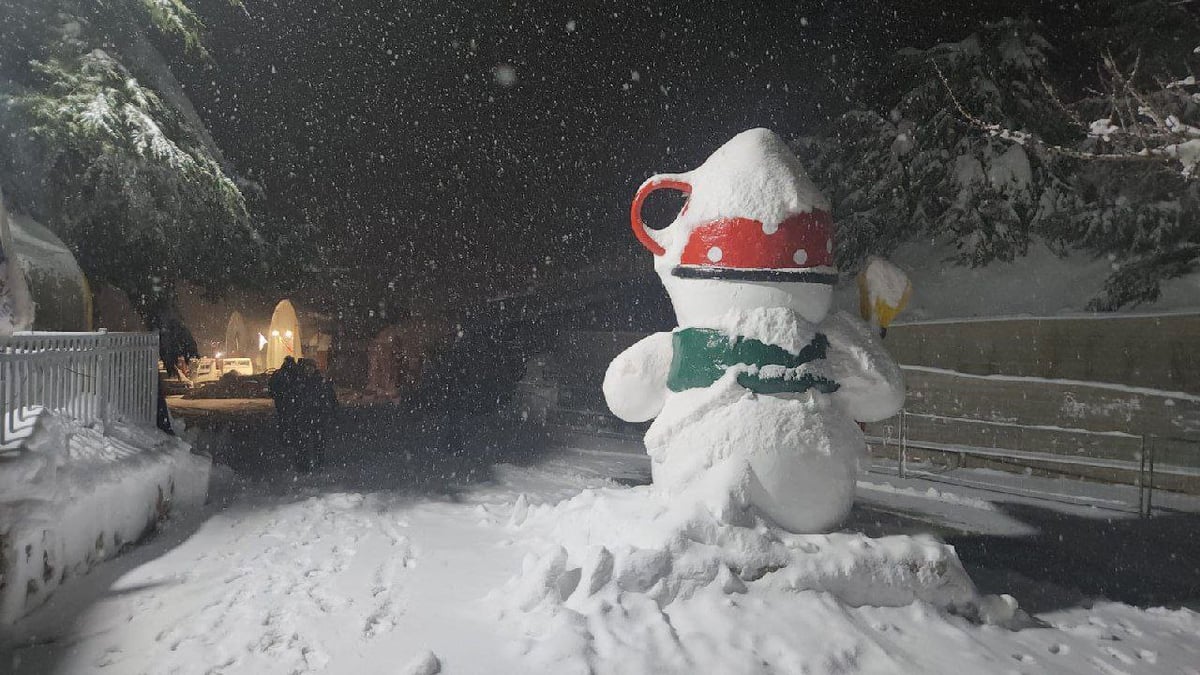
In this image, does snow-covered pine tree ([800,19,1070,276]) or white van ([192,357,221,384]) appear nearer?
snow-covered pine tree ([800,19,1070,276])

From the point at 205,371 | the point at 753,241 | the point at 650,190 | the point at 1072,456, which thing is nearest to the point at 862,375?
the point at 753,241

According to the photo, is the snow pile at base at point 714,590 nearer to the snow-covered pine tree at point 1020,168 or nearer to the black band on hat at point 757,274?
the black band on hat at point 757,274

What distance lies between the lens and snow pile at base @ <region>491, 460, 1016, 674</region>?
3795 millimetres

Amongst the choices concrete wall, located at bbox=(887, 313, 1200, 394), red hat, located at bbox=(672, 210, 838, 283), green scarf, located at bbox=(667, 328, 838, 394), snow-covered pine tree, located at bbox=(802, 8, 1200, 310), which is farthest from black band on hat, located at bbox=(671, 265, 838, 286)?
snow-covered pine tree, located at bbox=(802, 8, 1200, 310)

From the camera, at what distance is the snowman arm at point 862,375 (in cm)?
492

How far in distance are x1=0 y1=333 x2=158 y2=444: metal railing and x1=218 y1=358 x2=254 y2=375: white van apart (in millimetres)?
19631

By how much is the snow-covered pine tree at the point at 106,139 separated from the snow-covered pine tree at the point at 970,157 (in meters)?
12.2

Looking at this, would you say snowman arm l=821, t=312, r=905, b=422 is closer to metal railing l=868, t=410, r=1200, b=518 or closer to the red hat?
the red hat

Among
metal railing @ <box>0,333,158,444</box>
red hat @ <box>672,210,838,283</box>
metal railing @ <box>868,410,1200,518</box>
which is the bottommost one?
metal railing @ <box>868,410,1200,518</box>

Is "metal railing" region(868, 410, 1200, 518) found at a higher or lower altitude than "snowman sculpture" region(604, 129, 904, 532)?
lower

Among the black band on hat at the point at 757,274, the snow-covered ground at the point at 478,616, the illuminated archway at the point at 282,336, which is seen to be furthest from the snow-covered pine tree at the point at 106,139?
the illuminated archway at the point at 282,336

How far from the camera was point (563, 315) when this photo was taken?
23.7 metres

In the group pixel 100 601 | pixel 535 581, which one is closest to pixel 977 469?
pixel 535 581

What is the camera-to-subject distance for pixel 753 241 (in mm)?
4738
